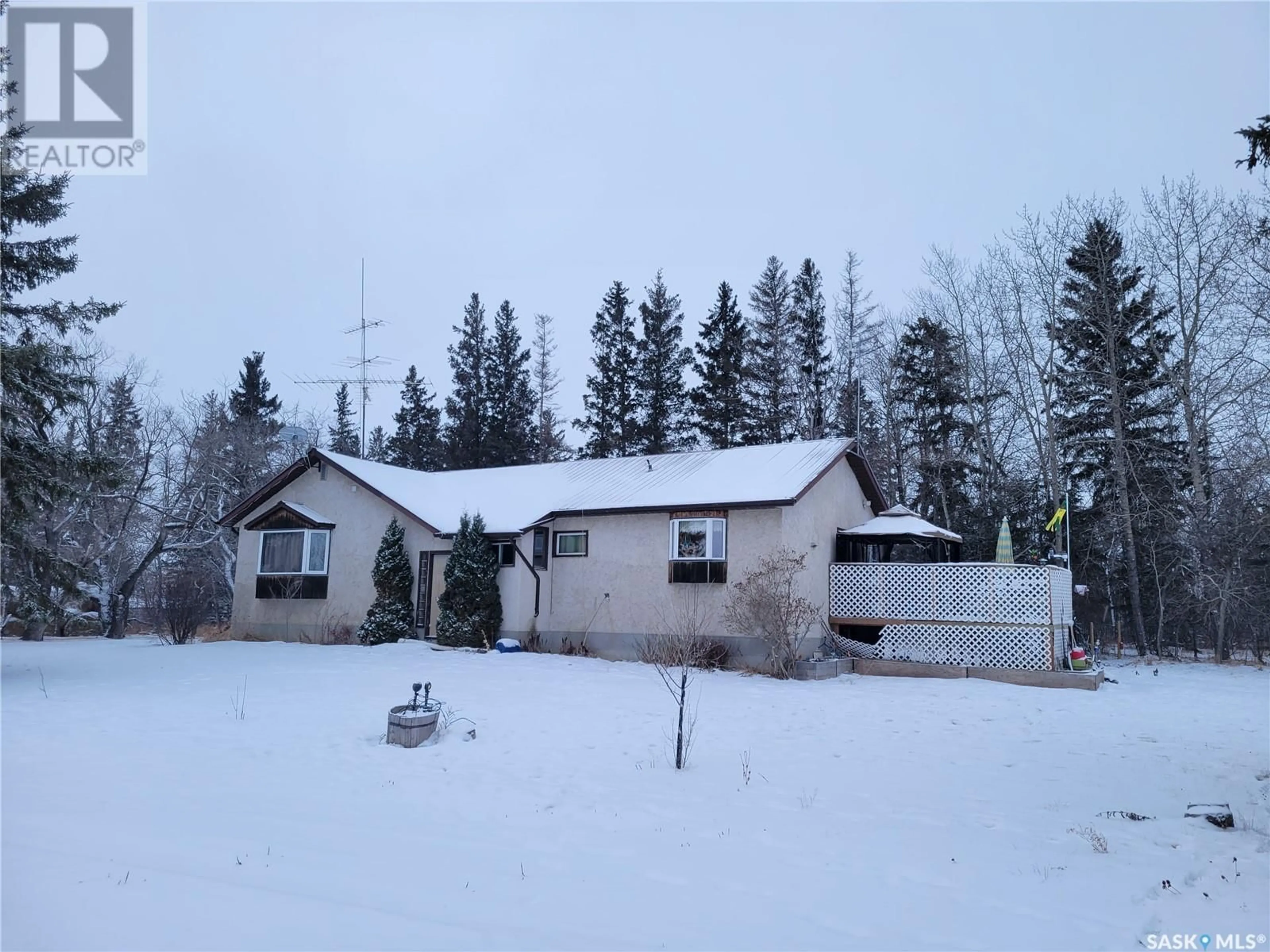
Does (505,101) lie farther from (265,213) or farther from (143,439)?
(143,439)

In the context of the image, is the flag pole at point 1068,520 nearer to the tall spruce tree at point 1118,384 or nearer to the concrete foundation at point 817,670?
the tall spruce tree at point 1118,384

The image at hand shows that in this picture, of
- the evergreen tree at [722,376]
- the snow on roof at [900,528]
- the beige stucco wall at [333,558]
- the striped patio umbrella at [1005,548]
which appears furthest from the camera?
the evergreen tree at [722,376]

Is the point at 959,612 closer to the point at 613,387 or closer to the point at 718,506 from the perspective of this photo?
the point at 718,506

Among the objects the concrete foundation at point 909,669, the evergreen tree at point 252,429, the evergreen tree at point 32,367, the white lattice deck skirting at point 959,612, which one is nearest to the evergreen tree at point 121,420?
the evergreen tree at point 252,429

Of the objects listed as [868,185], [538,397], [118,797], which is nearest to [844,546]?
[118,797]

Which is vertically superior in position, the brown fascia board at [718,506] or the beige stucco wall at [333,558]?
the brown fascia board at [718,506]

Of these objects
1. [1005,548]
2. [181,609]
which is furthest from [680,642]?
[181,609]

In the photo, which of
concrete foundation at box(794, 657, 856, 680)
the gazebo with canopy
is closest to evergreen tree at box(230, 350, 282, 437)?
the gazebo with canopy

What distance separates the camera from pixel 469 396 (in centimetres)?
4081

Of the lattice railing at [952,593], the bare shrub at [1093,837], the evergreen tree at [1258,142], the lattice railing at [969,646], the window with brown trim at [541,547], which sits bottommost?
the lattice railing at [969,646]

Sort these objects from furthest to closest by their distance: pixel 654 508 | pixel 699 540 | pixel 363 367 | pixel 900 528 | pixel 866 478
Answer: pixel 363 367 < pixel 866 478 < pixel 900 528 < pixel 654 508 < pixel 699 540

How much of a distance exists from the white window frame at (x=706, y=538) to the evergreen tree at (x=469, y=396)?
22.7 meters

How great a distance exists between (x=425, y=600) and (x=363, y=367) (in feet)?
34.9

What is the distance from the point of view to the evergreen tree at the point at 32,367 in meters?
12.1
